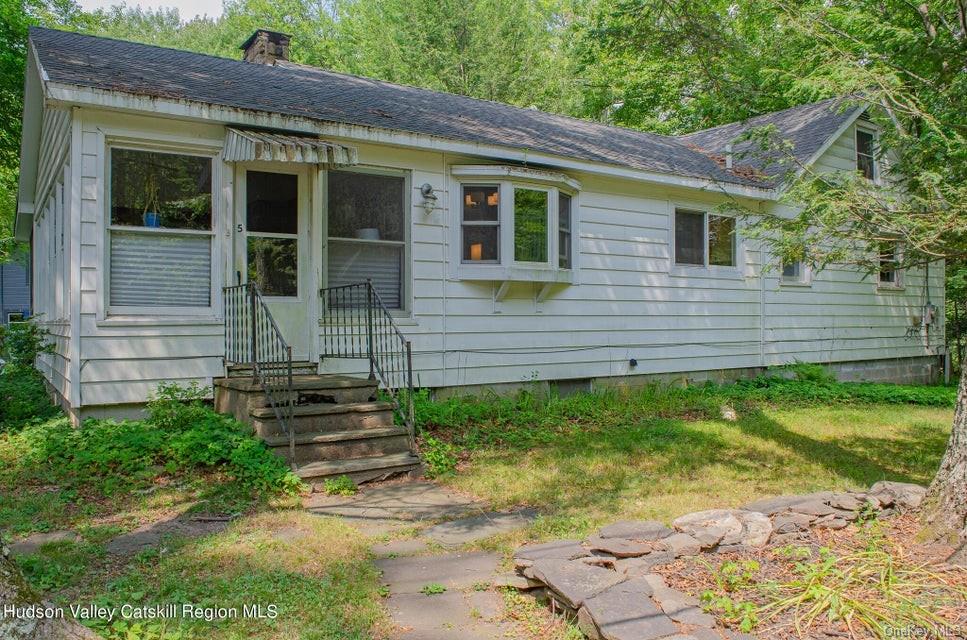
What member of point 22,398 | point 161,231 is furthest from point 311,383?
point 22,398

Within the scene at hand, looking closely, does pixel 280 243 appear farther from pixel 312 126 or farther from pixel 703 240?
pixel 703 240

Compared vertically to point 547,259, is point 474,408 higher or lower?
lower

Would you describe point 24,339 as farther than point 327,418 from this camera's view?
Yes

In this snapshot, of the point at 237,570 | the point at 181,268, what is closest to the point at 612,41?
the point at 181,268

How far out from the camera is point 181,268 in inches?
266

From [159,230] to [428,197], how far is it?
2.94 metres

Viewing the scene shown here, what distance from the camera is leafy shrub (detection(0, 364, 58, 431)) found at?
24.3 feet

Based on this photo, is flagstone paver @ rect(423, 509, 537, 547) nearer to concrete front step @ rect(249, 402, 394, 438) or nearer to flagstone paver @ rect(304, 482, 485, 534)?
flagstone paver @ rect(304, 482, 485, 534)

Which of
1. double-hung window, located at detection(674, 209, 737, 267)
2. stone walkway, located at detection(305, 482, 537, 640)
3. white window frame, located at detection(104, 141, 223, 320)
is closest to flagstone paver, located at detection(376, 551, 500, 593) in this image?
stone walkway, located at detection(305, 482, 537, 640)

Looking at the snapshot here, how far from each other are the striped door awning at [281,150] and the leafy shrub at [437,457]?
286cm

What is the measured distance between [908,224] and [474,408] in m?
4.58

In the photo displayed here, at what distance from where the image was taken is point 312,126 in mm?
7027

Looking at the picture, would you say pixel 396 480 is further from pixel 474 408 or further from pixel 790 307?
pixel 790 307

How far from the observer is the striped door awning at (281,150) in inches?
250
